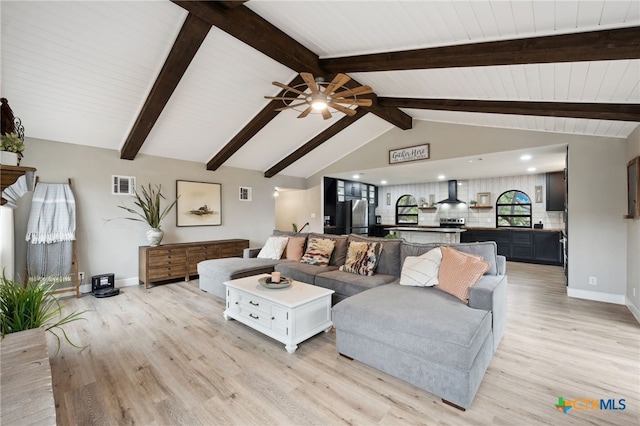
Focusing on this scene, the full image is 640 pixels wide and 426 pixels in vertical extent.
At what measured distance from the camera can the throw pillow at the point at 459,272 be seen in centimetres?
244

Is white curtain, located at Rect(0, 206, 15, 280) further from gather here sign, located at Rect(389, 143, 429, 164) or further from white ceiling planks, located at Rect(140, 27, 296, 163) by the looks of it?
gather here sign, located at Rect(389, 143, 429, 164)

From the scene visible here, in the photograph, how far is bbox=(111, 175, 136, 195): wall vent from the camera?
4738 millimetres

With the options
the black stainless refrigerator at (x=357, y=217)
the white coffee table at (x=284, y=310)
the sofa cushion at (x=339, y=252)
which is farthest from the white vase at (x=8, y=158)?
the black stainless refrigerator at (x=357, y=217)

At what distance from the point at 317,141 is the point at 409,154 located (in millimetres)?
2036

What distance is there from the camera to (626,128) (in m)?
3.41

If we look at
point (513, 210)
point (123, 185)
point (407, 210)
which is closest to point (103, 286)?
point (123, 185)

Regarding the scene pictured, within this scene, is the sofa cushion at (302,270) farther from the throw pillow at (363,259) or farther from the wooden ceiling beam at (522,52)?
the wooden ceiling beam at (522,52)

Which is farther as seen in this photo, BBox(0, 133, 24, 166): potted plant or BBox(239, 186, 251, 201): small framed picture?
BBox(239, 186, 251, 201): small framed picture

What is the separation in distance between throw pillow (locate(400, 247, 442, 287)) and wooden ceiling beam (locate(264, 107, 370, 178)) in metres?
3.01

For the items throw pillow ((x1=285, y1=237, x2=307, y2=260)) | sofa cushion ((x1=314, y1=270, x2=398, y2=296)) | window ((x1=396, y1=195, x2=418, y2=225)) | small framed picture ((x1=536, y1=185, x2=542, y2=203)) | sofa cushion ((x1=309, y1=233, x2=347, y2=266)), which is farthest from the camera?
window ((x1=396, y1=195, x2=418, y2=225))

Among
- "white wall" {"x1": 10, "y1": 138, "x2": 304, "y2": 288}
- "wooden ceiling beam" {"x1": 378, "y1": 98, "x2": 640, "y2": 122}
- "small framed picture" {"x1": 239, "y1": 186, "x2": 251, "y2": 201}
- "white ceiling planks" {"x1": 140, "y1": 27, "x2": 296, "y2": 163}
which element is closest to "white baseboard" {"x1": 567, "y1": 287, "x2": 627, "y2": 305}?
"wooden ceiling beam" {"x1": 378, "y1": 98, "x2": 640, "y2": 122}

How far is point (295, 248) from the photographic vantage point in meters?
4.57

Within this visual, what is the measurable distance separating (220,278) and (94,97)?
293 centimetres

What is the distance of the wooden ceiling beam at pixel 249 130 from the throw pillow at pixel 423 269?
2.90m
